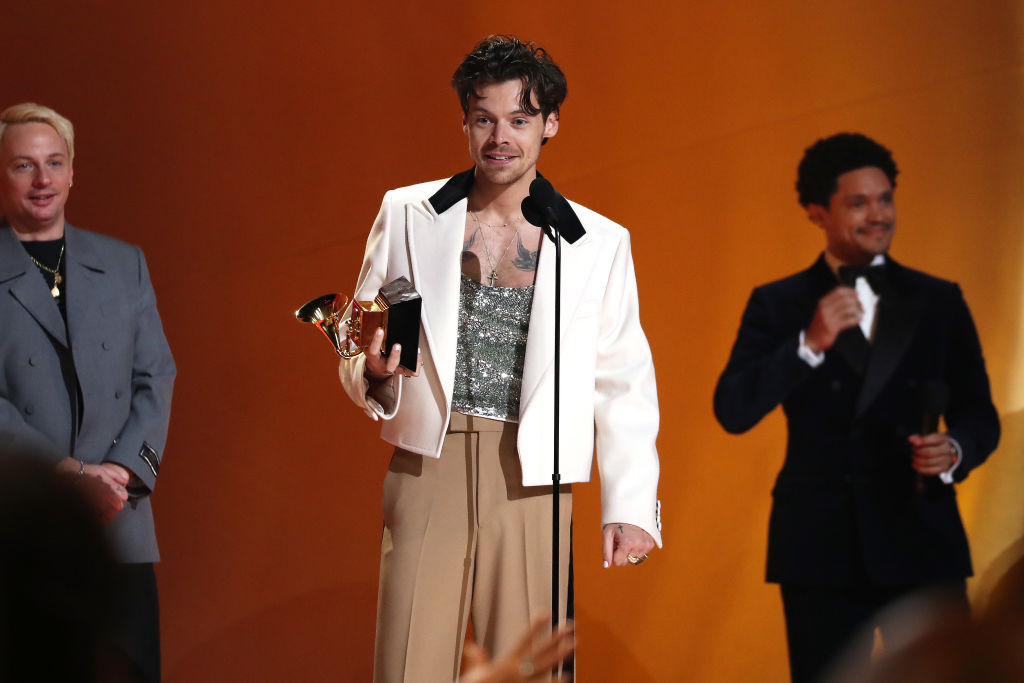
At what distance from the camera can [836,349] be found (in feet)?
10.8

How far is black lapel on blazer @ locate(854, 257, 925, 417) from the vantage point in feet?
10.7

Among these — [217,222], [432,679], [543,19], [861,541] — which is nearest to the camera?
[432,679]

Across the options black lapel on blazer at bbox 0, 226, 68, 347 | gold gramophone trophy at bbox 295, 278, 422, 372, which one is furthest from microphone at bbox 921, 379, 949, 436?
black lapel on blazer at bbox 0, 226, 68, 347

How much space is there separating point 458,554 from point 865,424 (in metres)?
1.30

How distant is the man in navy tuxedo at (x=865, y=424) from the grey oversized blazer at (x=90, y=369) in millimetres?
1827

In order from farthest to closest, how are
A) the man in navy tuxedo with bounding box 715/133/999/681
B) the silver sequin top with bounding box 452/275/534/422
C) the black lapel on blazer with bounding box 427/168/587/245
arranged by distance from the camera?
the man in navy tuxedo with bounding box 715/133/999/681, the silver sequin top with bounding box 452/275/534/422, the black lapel on blazer with bounding box 427/168/587/245

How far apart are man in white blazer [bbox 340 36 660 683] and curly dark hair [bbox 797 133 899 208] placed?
905mm

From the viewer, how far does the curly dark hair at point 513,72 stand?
2768 millimetres

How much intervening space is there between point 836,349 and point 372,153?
1715 millimetres

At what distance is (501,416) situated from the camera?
2678 mm

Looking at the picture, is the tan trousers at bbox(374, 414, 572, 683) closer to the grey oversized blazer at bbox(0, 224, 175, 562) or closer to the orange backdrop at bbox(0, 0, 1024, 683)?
the grey oversized blazer at bbox(0, 224, 175, 562)

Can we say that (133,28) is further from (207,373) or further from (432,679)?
(432,679)

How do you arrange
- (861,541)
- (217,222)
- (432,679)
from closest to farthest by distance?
(432,679)
(861,541)
(217,222)

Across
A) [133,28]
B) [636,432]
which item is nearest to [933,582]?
[636,432]
